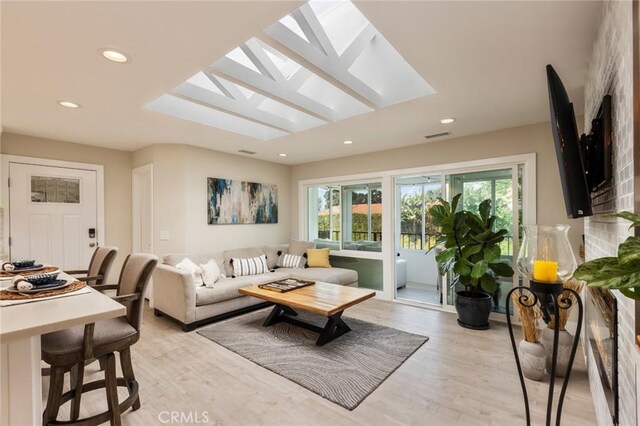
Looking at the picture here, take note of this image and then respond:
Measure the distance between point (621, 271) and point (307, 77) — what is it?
8.56 ft

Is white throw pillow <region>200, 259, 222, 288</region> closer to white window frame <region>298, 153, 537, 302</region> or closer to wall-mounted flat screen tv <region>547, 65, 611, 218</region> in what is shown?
white window frame <region>298, 153, 537, 302</region>

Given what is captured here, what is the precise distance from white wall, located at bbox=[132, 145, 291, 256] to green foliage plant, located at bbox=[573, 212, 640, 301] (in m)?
4.39

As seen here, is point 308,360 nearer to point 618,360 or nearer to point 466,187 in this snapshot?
point 618,360

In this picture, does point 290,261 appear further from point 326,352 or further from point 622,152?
point 622,152

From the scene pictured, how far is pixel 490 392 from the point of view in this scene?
7.22 ft

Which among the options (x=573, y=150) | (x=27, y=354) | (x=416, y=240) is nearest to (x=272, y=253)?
(x=416, y=240)

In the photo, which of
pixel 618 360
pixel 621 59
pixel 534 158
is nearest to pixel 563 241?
pixel 618 360

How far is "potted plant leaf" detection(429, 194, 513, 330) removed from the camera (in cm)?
339

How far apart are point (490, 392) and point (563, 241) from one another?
1401 millimetres

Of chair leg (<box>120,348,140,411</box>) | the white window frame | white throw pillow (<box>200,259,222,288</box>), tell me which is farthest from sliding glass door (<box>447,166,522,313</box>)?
chair leg (<box>120,348,140,411</box>)

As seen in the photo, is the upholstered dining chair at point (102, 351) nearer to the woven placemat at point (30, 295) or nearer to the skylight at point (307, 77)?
the woven placemat at point (30, 295)

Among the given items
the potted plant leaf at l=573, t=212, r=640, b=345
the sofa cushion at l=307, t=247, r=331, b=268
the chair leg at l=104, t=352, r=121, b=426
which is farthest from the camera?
the sofa cushion at l=307, t=247, r=331, b=268

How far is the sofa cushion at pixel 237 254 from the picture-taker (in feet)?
14.7

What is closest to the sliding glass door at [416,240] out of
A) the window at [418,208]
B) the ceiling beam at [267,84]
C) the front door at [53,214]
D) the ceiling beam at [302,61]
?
the window at [418,208]
